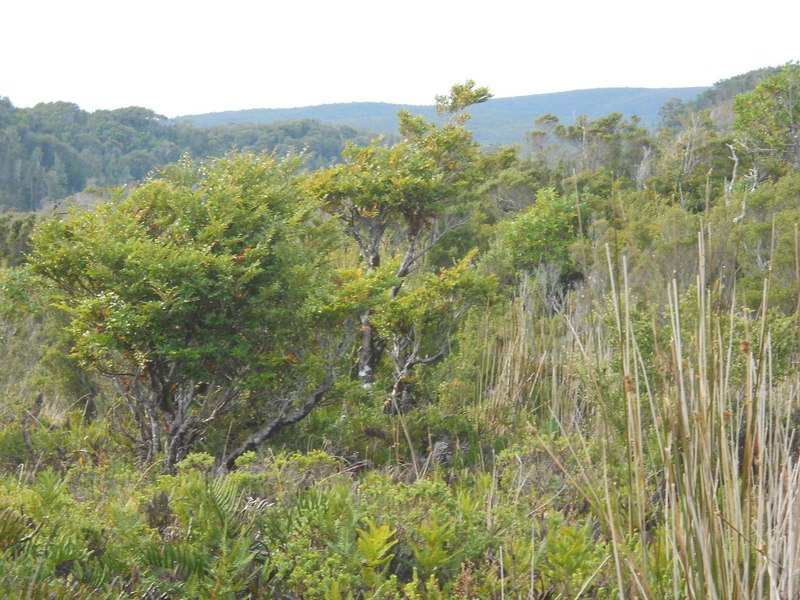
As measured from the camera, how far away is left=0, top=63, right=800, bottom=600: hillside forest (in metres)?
1.18

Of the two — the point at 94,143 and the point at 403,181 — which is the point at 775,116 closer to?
the point at 403,181

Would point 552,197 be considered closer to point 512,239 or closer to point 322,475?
point 512,239

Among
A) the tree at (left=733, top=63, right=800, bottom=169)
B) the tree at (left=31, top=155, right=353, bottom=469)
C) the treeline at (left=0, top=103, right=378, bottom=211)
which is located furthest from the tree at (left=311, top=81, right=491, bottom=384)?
the treeline at (left=0, top=103, right=378, bottom=211)

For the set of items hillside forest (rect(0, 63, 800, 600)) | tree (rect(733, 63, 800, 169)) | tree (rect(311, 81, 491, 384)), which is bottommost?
hillside forest (rect(0, 63, 800, 600))

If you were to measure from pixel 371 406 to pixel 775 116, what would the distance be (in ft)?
51.4

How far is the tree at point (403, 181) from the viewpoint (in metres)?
7.35

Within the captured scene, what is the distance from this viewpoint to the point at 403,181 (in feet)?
23.8

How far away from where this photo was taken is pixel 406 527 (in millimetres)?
2176

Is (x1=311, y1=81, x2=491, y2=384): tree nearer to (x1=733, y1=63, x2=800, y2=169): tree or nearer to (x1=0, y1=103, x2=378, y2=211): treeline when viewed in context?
(x1=733, y1=63, x2=800, y2=169): tree

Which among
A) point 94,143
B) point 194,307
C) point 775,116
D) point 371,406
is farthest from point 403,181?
point 94,143

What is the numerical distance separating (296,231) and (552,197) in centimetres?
990

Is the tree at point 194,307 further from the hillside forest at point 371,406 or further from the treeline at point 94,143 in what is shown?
the treeline at point 94,143

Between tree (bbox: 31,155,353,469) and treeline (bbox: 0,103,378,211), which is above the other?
treeline (bbox: 0,103,378,211)

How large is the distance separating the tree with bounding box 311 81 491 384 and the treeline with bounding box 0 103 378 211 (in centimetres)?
4007
